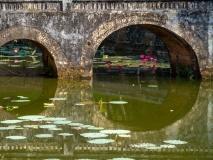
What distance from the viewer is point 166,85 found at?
10711 millimetres

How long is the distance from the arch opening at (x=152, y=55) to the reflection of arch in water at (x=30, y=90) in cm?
172

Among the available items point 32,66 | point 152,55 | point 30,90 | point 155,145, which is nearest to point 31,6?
point 30,90

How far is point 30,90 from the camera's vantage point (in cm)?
984

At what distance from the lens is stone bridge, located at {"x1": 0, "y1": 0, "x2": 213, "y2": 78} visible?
35.0ft

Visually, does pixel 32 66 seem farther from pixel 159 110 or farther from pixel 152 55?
pixel 159 110

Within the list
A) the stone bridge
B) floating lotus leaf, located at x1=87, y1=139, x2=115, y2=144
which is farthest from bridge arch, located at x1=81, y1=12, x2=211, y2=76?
floating lotus leaf, located at x1=87, y1=139, x2=115, y2=144

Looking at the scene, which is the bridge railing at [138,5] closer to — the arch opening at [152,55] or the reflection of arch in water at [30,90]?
the arch opening at [152,55]

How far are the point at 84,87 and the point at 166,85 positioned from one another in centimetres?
201

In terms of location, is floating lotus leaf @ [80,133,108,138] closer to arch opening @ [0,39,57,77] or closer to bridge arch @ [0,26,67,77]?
bridge arch @ [0,26,67,77]

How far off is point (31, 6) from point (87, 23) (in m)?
1.39

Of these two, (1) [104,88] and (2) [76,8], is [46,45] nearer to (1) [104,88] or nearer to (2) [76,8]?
(2) [76,8]

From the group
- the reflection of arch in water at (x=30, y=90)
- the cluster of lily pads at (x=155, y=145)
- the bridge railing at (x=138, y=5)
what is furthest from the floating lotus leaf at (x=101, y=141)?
the bridge railing at (x=138, y=5)

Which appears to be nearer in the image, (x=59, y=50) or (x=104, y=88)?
(x=104, y=88)

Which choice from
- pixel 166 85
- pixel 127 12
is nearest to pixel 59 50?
pixel 127 12
